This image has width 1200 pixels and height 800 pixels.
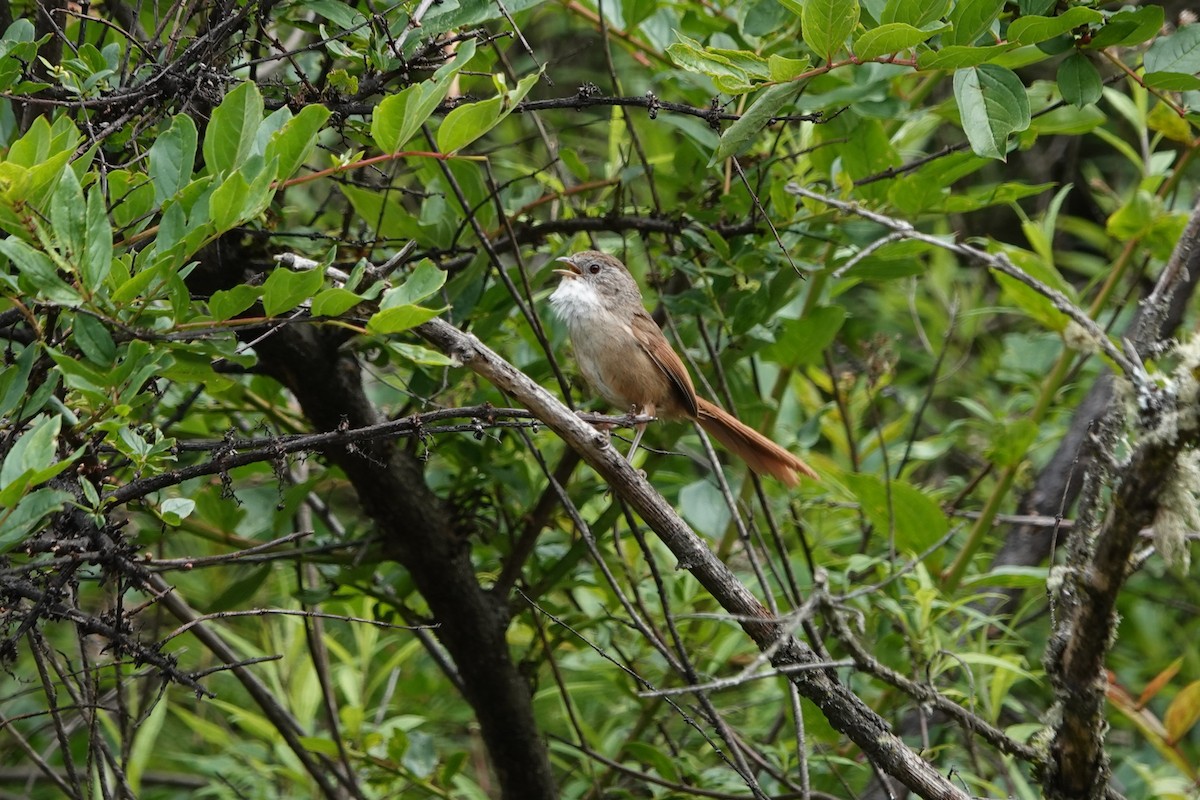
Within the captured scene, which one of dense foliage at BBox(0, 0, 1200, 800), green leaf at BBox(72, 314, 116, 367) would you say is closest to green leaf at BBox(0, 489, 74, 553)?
dense foliage at BBox(0, 0, 1200, 800)

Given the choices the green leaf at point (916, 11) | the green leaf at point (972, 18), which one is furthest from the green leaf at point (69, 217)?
the green leaf at point (972, 18)

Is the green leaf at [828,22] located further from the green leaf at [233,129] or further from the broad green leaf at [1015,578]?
the broad green leaf at [1015,578]

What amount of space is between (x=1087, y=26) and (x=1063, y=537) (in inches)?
103

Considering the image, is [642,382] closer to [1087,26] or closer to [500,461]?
[500,461]

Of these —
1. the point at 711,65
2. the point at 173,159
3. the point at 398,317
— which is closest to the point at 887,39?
the point at 711,65

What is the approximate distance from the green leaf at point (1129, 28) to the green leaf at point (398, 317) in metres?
1.57

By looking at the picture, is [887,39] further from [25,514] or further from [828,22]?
[25,514]

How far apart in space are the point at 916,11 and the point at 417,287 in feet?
3.73

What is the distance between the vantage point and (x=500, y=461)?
142 inches

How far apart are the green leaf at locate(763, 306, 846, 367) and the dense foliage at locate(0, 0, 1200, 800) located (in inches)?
0.6

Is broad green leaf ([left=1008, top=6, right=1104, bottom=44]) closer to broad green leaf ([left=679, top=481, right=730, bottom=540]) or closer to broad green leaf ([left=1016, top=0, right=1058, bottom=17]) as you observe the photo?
broad green leaf ([left=1016, top=0, right=1058, bottom=17])

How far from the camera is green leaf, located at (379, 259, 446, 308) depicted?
2.07 metres

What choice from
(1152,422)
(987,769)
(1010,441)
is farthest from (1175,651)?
(1152,422)

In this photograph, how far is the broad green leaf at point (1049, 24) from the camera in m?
2.35
